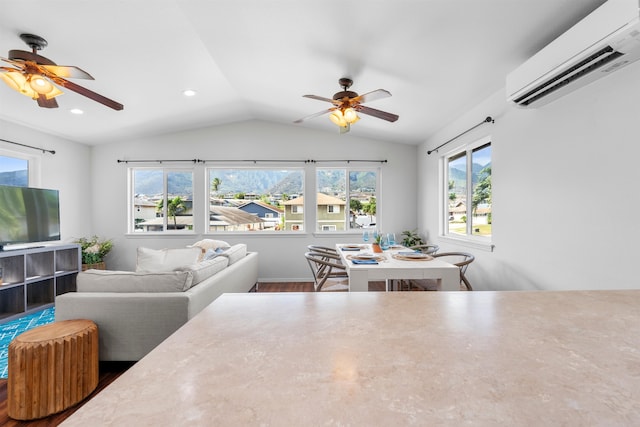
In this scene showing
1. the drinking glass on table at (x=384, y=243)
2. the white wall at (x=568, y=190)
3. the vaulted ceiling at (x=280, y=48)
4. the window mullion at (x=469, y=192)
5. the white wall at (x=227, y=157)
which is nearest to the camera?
the white wall at (x=568, y=190)

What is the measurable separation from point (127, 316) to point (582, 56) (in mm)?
3230

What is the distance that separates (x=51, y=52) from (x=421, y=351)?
11.8 ft

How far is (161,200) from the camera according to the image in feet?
16.3

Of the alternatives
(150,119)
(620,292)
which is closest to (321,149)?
(150,119)

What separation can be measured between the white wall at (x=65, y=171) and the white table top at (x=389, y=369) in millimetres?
4764

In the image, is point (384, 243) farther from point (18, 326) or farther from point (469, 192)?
point (18, 326)

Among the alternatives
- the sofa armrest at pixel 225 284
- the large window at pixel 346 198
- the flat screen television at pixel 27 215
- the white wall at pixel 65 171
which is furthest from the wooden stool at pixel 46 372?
the large window at pixel 346 198

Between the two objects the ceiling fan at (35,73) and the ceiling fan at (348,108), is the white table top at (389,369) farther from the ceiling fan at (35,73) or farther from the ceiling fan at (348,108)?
the ceiling fan at (35,73)

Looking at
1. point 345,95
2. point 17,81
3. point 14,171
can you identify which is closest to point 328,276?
point 345,95

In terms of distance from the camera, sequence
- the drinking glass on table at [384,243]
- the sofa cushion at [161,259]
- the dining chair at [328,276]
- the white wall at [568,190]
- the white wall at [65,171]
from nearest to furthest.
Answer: the white wall at [568,190] < the dining chair at [328,276] < the sofa cushion at [161,259] < the drinking glass on table at [384,243] < the white wall at [65,171]

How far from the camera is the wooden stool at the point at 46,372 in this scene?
1.61 m

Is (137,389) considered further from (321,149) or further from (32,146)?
(32,146)

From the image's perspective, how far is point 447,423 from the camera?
354 millimetres

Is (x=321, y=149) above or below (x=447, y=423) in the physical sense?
above
